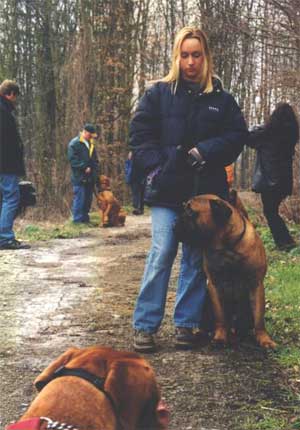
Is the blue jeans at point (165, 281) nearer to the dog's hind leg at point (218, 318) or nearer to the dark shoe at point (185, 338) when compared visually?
the dark shoe at point (185, 338)

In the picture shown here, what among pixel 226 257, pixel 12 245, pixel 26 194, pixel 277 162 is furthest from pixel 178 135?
pixel 26 194

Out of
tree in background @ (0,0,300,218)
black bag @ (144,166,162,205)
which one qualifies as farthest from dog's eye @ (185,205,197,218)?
tree in background @ (0,0,300,218)

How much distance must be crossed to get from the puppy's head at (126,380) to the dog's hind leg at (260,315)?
8.72 feet

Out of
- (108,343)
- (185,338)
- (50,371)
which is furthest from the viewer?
(108,343)

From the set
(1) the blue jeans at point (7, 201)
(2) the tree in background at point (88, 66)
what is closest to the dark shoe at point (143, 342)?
(1) the blue jeans at point (7, 201)

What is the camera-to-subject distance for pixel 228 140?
4.93 m

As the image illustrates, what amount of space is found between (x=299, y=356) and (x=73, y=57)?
64.3ft

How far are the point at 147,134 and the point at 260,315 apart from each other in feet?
5.10

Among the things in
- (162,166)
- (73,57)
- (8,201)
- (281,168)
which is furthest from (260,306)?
(73,57)

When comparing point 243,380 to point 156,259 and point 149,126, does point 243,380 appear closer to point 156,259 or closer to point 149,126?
point 156,259

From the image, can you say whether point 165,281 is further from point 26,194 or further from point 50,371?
point 26,194

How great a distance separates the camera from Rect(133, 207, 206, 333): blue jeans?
16.4 ft

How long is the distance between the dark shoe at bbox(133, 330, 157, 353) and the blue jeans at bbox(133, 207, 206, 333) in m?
0.04

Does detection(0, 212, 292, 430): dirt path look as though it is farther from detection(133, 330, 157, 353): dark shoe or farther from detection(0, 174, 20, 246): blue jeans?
detection(0, 174, 20, 246): blue jeans
